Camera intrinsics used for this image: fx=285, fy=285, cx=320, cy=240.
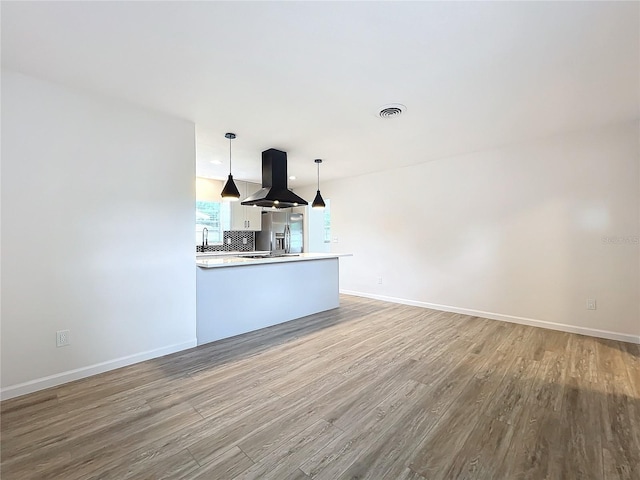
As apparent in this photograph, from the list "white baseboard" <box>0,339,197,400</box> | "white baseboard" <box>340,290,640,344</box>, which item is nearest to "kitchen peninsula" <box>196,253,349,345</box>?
"white baseboard" <box>0,339,197,400</box>

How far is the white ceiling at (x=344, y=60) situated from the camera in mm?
1649

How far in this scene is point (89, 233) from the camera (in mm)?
2488

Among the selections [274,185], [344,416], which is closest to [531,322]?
[344,416]

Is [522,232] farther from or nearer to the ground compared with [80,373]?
farther from the ground

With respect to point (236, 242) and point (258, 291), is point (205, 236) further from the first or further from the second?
point (258, 291)

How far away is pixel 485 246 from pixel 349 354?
2708 mm

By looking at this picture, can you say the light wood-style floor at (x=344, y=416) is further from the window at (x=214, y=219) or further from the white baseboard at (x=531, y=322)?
the window at (x=214, y=219)

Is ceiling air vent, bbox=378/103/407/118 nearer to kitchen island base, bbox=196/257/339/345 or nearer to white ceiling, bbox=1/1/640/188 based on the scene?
white ceiling, bbox=1/1/640/188

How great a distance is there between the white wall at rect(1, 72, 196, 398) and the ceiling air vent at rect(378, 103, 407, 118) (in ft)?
6.79

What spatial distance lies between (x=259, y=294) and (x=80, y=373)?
1869 mm

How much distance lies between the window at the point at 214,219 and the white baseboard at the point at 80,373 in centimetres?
336

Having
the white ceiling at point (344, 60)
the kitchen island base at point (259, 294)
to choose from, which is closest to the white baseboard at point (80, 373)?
the kitchen island base at point (259, 294)

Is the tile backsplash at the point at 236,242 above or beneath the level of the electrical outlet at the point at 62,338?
above

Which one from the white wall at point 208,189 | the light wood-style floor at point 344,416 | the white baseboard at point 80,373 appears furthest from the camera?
the white wall at point 208,189
